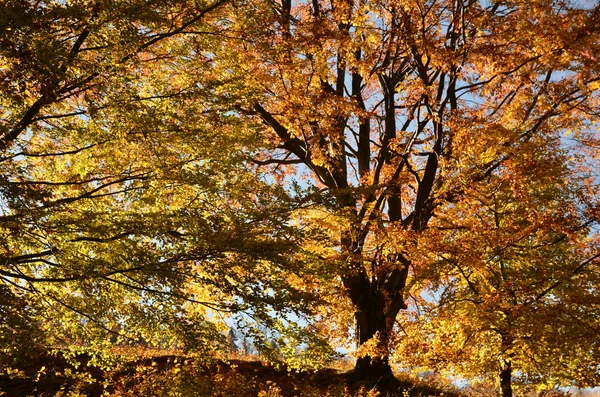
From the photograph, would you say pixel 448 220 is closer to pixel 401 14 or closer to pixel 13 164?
pixel 401 14

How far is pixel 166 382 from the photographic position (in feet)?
24.3

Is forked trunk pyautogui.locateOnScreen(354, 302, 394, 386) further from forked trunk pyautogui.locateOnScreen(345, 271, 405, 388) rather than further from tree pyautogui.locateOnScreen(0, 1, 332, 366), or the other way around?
tree pyautogui.locateOnScreen(0, 1, 332, 366)

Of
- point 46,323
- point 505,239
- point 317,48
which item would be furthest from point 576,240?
point 46,323

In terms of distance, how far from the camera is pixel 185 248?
20.8 feet

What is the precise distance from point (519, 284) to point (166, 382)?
686cm

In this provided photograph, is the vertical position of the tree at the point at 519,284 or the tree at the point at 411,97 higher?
the tree at the point at 411,97

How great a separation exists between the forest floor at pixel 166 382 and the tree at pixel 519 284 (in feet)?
4.80

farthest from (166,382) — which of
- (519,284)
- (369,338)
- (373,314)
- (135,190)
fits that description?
(519,284)

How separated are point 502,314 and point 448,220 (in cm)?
223

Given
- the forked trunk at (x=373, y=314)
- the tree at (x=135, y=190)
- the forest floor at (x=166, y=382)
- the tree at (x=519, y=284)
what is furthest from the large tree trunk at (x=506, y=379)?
the tree at (x=135, y=190)

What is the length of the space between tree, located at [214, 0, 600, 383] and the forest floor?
1.62 meters

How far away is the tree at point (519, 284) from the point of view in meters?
9.38

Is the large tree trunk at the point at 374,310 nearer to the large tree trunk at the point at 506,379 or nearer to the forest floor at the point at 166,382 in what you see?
the forest floor at the point at 166,382

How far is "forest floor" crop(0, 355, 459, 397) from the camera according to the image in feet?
24.0
